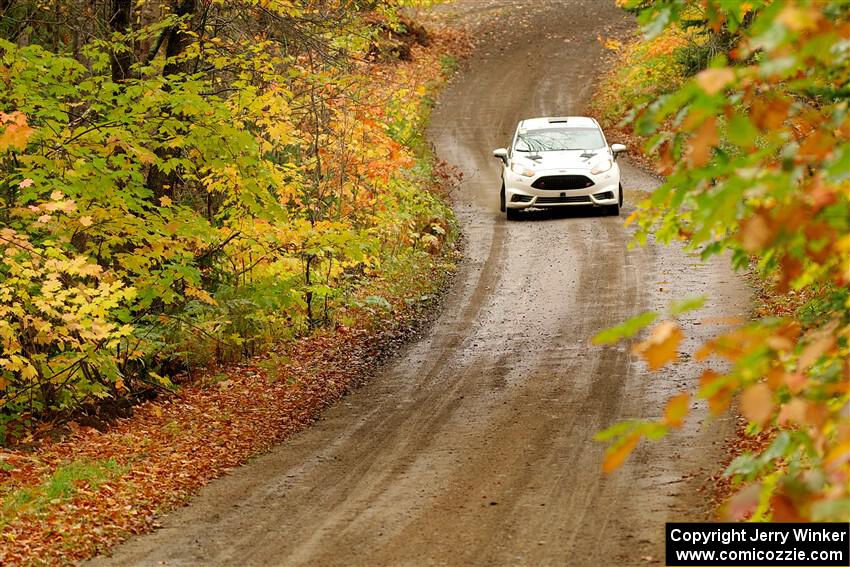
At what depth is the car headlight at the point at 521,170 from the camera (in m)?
19.7

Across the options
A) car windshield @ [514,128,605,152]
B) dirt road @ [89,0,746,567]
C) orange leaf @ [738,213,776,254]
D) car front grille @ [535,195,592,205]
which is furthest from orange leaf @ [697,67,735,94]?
car windshield @ [514,128,605,152]

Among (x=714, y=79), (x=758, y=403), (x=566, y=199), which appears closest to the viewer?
(x=714, y=79)

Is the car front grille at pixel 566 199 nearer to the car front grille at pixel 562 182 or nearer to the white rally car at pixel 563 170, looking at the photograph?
the white rally car at pixel 563 170

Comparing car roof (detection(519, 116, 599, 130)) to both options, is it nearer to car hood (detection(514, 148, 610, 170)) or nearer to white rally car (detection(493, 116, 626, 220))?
white rally car (detection(493, 116, 626, 220))

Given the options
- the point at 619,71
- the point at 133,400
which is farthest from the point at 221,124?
the point at 619,71

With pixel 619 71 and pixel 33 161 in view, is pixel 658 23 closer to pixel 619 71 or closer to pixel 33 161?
pixel 33 161

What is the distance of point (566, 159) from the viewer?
64.4ft

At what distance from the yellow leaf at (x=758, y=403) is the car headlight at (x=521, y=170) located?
676 inches

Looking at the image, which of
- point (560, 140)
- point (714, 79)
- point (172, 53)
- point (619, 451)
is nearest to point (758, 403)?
point (619, 451)

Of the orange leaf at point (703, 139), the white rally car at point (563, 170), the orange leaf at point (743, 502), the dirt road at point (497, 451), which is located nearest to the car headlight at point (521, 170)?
the white rally car at point (563, 170)

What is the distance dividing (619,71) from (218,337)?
25400 millimetres

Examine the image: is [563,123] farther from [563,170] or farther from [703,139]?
[703,139]

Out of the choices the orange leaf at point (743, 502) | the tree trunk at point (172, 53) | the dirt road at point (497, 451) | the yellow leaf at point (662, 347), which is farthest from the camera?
the tree trunk at point (172, 53)

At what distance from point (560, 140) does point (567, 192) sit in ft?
4.23
